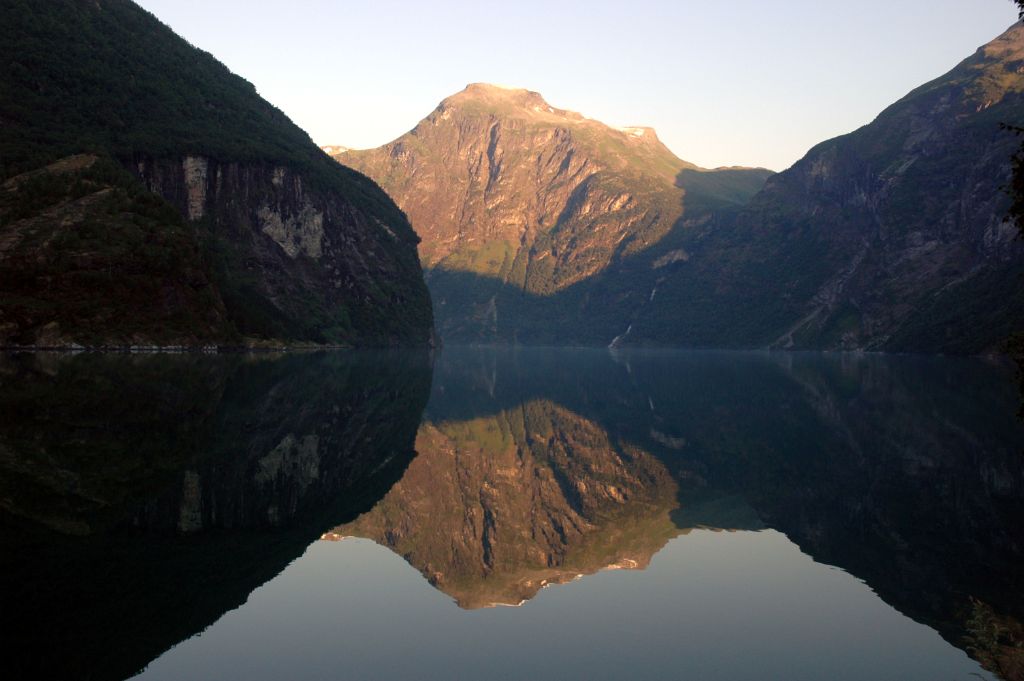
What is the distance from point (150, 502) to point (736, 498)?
1845 centimetres

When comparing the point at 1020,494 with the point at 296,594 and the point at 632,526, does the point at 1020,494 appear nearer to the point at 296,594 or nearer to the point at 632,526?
the point at 632,526

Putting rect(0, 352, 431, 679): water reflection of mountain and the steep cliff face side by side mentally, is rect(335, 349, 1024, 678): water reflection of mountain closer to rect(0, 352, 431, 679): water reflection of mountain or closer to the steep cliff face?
the steep cliff face

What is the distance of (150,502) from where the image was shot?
2434 cm

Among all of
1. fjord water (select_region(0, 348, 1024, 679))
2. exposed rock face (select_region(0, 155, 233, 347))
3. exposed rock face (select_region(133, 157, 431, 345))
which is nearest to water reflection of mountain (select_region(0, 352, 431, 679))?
fjord water (select_region(0, 348, 1024, 679))

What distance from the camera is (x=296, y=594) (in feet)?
60.7

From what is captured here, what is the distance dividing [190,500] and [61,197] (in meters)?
105

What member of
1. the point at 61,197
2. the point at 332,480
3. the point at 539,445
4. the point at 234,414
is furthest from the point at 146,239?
the point at 332,480

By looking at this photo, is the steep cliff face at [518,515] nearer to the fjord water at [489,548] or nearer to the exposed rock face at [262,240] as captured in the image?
the fjord water at [489,548]

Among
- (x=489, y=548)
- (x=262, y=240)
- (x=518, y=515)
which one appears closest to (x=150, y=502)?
(x=489, y=548)

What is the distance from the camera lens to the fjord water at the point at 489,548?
15312mm

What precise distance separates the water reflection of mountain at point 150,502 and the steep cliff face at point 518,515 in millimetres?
1814

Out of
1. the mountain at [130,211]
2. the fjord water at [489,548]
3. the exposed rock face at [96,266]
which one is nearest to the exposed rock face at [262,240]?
the mountain at [130,211]

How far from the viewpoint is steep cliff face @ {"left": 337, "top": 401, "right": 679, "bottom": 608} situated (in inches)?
858

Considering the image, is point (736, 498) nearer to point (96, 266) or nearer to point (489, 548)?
point (489, 548)
